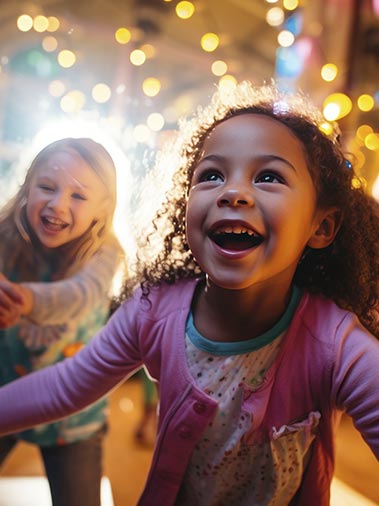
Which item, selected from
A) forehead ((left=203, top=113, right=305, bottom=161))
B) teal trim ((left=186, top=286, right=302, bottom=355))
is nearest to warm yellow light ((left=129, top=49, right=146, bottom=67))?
forehead ((left=203, top=113, right=305, bottom=161))

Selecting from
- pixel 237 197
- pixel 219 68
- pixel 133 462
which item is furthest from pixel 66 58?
pixel 133 462

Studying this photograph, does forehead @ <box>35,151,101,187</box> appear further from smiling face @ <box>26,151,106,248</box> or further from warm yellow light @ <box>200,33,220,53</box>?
warm yellow light @ <box>200,33,220,53</box>

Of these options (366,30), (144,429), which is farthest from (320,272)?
(366,30)

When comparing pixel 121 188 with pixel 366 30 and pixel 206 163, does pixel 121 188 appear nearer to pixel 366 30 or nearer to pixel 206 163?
pixel 206 163

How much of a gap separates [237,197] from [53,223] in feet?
0.81

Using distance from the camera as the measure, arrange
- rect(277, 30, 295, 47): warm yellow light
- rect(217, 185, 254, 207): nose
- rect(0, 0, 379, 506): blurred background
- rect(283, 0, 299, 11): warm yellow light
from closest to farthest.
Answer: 1. rect(217, 185, 254, 207): nose
2. rect(0, 0, 379, 506): blurred background
3. rect(283, 0, 299, 11): warm yellow light
4. rect(277, 30, 295, 47): warm yellow light

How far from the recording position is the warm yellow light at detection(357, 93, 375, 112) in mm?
1189

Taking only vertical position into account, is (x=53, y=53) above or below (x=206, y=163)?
above

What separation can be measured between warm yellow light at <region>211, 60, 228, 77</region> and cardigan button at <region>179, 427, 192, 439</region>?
64cm

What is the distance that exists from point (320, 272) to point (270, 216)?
152 millimetres

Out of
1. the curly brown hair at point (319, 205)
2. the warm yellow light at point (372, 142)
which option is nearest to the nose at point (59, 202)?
the curly brown hair at point (319, 205)

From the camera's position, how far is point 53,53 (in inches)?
35.9

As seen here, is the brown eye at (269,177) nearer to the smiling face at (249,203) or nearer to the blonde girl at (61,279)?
the smiling face at (249,203)

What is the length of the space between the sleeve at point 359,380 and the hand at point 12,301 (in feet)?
1.25
